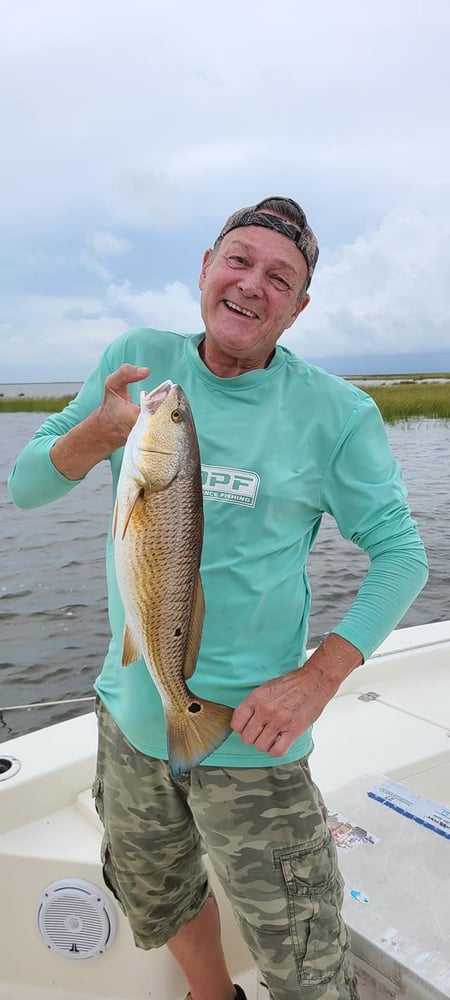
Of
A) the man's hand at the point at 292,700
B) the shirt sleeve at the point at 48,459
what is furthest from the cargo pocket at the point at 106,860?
the shirt sleeve at the point at 48,459

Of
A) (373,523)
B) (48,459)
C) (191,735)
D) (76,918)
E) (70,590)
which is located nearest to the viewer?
(191,735)

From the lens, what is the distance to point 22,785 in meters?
3.21

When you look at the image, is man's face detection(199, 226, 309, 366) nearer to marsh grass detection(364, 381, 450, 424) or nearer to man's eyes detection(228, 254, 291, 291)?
man's eyes detection(228, 254, 291, 291)

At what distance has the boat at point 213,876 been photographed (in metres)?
2.32

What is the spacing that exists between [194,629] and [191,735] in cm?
28

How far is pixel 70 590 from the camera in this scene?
11008 mm

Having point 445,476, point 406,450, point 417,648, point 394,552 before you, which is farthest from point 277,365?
point 406,450

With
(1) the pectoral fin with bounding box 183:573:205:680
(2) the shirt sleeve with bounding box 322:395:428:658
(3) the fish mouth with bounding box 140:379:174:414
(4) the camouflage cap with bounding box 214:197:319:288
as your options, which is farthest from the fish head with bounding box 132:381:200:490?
(4) the camouflage cap with bounding box 214:197:319:288

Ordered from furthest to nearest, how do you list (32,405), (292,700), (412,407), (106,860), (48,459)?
(32,405) → (412,407) → (106,860) → (48,459) → (292,700)

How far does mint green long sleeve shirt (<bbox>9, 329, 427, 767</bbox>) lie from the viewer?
7.44ft

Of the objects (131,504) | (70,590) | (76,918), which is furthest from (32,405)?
(131,504)

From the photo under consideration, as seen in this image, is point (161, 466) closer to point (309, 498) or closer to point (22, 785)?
point (309, 498)

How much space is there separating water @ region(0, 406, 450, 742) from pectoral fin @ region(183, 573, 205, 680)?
354 cm

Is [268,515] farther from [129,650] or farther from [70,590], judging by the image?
[70,590]
